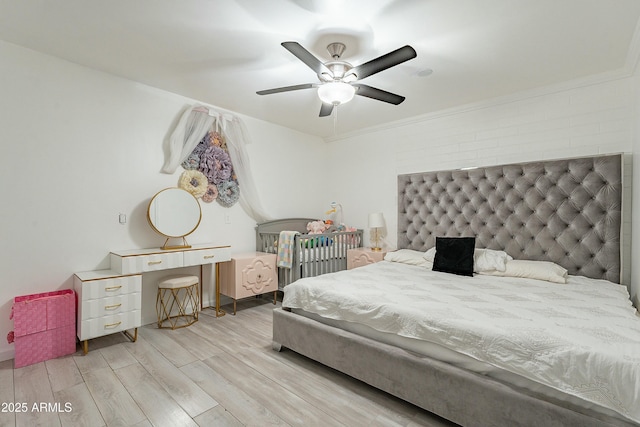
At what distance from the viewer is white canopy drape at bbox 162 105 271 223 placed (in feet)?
10.8

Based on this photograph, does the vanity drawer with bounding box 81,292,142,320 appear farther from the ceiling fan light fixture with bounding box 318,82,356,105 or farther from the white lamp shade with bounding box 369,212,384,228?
the white lamp shade with bounding box 369,212,384,228

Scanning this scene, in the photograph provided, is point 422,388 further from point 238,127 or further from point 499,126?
point 238,127

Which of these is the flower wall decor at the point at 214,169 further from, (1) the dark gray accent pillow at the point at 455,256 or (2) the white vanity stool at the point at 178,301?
(1) the dark gray accent pillow at the point at 455,256

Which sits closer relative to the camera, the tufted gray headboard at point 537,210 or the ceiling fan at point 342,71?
the ceiling fan at point 342,71

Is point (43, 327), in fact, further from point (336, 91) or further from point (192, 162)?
point (336, 91)

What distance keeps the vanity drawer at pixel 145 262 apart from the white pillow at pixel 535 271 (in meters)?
3.00

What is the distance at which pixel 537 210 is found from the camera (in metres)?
2.99

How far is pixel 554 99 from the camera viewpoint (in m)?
3.00

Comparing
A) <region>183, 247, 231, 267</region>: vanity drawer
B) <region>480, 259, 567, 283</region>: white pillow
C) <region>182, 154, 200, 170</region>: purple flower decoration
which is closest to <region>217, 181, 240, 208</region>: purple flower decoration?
<region>182, 154, 200, 170</region>: purple flower decoration

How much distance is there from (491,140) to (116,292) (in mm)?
4016

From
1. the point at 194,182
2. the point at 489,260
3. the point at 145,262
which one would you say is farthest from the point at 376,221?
the point at 145,262

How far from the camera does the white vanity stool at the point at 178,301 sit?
3.10m

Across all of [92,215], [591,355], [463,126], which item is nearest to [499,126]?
[463,126]

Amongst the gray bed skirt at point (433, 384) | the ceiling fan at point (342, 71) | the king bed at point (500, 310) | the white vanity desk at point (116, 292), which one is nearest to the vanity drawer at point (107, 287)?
the white vanity desk at point (116, 292)
